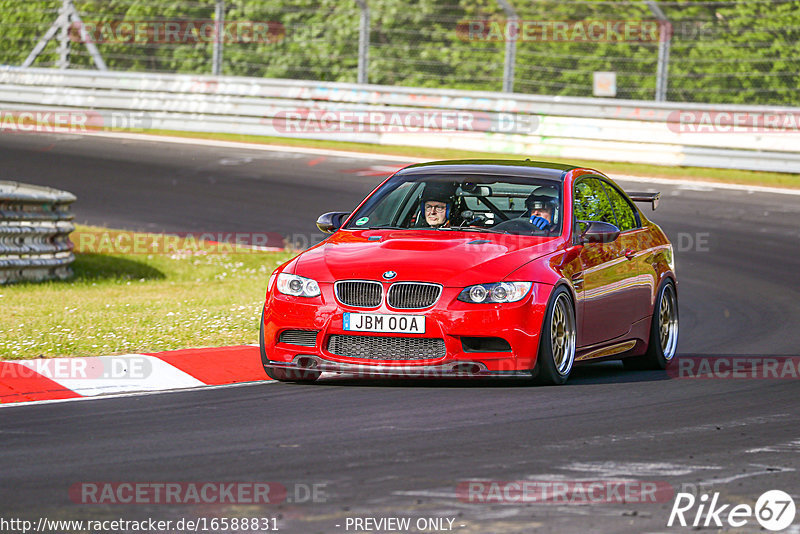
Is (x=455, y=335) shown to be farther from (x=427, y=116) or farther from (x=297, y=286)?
(x=427, y=116)

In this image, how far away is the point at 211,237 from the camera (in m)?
17.1

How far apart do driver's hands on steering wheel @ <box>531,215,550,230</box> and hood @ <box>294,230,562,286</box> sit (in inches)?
7.7

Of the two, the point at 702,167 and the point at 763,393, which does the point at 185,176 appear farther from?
the point at 763,393

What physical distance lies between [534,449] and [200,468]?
1.57 m

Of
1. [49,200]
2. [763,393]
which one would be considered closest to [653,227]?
[763,393]

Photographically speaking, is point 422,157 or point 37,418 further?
point 422,157

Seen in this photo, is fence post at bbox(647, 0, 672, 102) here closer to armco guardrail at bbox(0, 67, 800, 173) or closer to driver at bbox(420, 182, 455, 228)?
armco guardrail at bbox(0, 67, 800, 173)

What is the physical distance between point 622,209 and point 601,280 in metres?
1.19

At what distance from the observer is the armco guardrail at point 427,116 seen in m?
22.2

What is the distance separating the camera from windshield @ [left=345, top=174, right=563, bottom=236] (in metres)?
9.33

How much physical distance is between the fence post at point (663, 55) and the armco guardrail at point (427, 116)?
363mm

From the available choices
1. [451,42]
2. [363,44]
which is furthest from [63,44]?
A: [451,42]

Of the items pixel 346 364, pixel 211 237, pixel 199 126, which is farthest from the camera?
pixel 199 126

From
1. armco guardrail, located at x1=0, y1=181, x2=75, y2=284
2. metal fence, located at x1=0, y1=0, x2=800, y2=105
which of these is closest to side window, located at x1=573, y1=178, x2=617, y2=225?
armco guardrail, located at x1=0, y1=181, x2=75, y2=284
